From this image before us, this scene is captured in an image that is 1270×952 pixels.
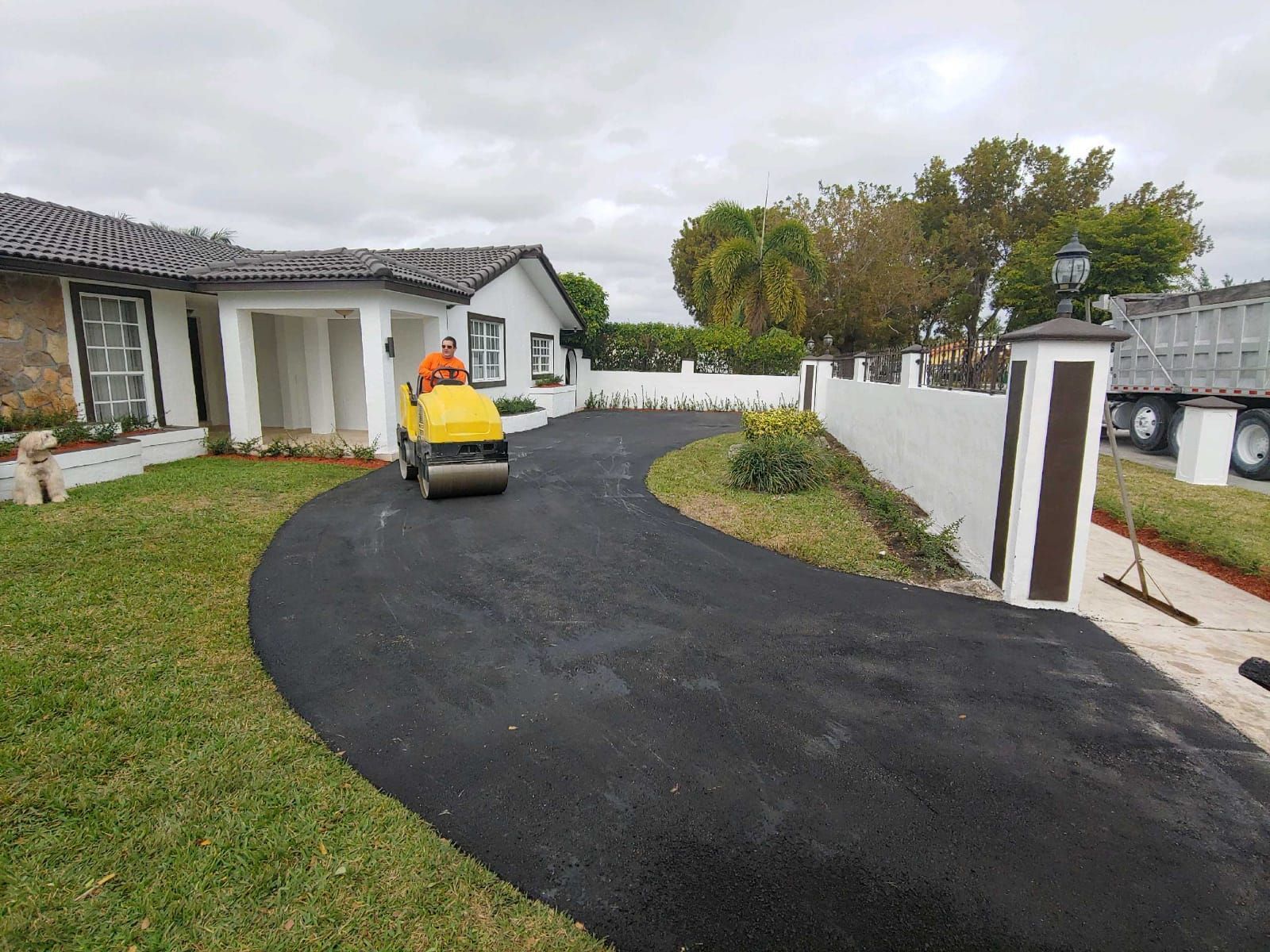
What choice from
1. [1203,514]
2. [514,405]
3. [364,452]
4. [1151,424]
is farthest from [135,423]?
[1151,424]

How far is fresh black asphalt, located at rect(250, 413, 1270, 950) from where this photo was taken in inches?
89.2

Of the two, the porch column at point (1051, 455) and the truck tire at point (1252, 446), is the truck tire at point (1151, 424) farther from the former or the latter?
the porch column at point (1051, 455)

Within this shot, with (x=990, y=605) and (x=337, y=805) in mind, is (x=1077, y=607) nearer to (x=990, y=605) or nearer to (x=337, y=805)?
(x=990, y=605)

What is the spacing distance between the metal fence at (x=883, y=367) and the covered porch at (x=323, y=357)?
318 inches

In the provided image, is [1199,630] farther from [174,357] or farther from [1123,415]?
[174,357]

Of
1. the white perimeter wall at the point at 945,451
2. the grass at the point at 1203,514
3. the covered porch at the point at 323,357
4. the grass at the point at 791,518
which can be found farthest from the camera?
the covered porch at the point at 323,357

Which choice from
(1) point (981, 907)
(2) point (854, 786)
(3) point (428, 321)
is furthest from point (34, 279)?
(1) point (981, 907)

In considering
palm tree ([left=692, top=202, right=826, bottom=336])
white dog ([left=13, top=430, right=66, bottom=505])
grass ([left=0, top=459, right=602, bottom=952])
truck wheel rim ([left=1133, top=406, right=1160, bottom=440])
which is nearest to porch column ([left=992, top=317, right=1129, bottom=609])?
grass ([left=0, top=459, right=602, bottom=952])

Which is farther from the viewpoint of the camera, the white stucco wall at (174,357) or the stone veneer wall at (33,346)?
the white stucco wall at (174,357)

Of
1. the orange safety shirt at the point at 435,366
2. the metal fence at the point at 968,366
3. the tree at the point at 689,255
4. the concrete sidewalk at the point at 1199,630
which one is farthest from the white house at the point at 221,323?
the tree at the point at 689,255

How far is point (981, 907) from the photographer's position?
2.24 meters

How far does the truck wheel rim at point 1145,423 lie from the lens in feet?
41.9

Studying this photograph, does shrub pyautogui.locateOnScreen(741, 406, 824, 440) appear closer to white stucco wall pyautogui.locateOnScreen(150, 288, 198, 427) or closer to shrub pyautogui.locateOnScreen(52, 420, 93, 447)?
shrub pyautogui.locateOnScreen(52, 420, 93, 447)

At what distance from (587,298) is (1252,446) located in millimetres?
16628
